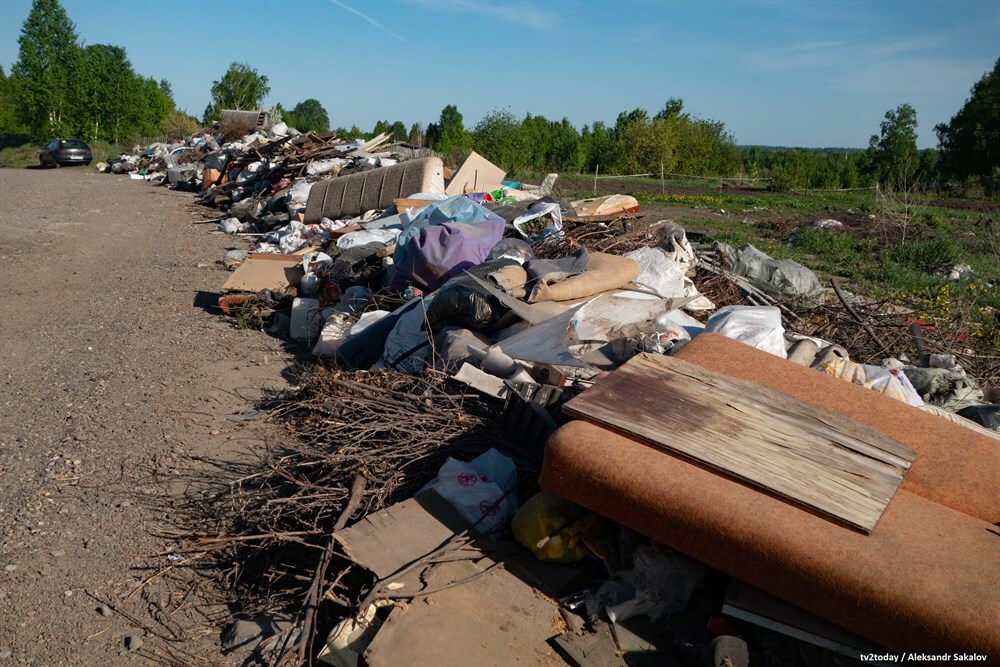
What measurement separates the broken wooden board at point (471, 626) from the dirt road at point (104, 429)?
2.75 feet

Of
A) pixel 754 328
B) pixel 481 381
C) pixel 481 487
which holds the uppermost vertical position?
pixel 754 328

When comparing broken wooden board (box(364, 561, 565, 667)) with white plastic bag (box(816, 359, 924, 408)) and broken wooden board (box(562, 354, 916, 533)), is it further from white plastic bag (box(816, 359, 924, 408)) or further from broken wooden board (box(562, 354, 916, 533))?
white plastic bag (box(816, 359, 924, 408))

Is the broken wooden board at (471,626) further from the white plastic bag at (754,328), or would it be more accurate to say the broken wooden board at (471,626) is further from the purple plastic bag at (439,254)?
the purple plastic bag at (439,254)

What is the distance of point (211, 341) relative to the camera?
6059mm

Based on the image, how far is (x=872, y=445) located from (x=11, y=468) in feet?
13.4

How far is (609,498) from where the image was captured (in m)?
2.33

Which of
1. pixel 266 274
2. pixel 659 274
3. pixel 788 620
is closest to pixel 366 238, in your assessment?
pixel 266 274

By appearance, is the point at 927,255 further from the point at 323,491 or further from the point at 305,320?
the point at 323,491

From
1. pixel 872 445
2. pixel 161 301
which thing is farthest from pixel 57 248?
pixel 872 445

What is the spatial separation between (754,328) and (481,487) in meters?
1.90

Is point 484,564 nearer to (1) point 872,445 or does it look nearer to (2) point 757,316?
(1) point 872,445

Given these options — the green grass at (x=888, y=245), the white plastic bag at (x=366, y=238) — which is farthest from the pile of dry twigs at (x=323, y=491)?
the green grass at (x=888, y=245)

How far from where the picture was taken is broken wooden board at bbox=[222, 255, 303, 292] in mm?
7031

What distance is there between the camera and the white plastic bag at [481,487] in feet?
9.22
